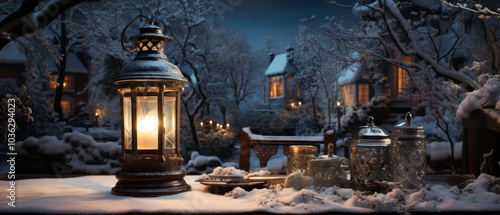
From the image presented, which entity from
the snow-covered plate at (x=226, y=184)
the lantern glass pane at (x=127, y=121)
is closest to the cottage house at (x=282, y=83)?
the lantern glass pane at (x=127, y=121)

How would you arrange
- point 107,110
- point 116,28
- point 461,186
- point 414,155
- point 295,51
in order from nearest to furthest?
point 414,155, point 461,186, point 116,28, point 107,110, point 295,51

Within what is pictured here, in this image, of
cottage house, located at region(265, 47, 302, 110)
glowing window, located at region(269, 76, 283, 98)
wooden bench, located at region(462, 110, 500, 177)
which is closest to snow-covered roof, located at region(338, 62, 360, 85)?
cottage house, located at region(265, 47, 302, 110)

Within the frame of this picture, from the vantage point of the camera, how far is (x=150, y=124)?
9.01 ft

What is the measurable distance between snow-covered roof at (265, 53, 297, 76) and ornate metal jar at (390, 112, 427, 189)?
24.9 meters

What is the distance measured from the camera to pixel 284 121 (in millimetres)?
21844

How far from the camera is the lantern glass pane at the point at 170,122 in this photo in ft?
9.14

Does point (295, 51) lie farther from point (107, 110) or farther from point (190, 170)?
point (190, 170)

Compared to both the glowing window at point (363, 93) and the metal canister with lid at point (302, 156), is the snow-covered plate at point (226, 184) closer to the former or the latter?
the metal canister with lid at point (302, 156)

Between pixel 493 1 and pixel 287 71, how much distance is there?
60.2ft

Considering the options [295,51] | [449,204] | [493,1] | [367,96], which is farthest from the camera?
[295,51]

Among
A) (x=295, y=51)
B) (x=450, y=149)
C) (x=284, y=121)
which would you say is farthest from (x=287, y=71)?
(x=450, y=149)

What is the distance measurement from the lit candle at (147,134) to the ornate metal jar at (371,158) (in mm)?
1082

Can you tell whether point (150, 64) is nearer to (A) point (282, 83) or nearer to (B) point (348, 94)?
(B) point (348, 94)

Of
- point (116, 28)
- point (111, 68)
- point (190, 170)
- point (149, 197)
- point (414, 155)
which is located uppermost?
point (116, 28)
